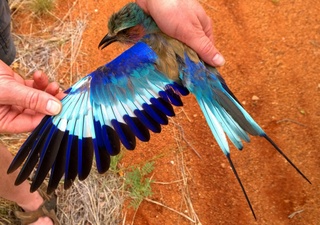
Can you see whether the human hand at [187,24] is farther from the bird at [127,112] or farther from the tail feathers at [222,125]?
the tail feathers at [222,125]

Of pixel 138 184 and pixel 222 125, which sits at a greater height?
pixel 222 125

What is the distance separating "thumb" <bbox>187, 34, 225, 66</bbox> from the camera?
291 cm

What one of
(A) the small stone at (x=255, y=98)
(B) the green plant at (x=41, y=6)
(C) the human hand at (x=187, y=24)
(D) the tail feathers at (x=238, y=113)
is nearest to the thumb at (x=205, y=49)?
(C) the human hand at (x=187, y=24)

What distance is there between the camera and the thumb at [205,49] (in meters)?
2.91

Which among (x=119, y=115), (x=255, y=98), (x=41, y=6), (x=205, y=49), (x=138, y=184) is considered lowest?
(x=255, y=98)

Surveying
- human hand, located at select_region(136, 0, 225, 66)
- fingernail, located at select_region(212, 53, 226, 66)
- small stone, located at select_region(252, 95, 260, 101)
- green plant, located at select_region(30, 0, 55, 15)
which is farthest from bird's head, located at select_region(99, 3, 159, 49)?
green plant, located at select_region(30, 0, 55, 15)

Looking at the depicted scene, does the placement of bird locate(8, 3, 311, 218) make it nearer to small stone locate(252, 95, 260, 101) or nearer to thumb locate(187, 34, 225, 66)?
thumb locate(187, 34, 225, 66)

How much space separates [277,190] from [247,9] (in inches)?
72.1

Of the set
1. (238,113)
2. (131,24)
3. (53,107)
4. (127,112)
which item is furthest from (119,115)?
(131,24)

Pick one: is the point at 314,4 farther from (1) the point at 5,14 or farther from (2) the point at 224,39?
(1) the point at 5,14

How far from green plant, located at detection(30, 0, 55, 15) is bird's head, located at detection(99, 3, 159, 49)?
128 centimetres

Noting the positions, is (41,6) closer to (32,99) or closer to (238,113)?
(32,99)

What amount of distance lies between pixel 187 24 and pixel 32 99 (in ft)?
3.51

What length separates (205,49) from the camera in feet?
9.55
